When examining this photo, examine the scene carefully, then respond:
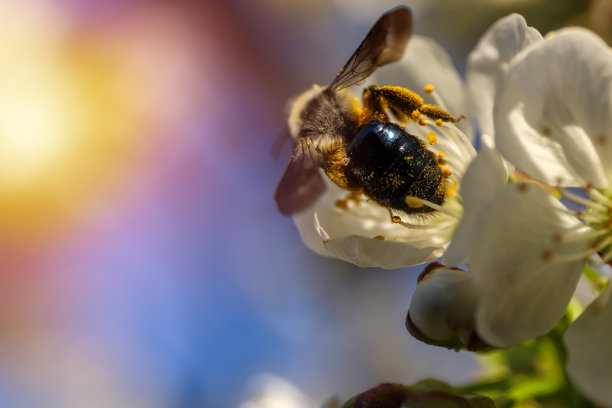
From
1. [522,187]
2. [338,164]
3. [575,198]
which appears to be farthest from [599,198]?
[338,164]

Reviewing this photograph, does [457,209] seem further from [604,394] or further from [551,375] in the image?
A: [551,375]

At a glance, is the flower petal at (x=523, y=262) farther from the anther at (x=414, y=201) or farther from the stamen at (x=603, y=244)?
the anther at (x=414, y=201)

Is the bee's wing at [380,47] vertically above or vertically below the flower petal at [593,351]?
above

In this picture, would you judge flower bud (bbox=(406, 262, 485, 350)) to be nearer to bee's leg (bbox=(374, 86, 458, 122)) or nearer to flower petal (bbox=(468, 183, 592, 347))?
flower petal (bbox=(468, 183, 592, 347))

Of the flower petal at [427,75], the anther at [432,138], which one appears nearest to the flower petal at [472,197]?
the anther at [432,138]

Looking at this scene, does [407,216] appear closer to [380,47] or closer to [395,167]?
[395,167]

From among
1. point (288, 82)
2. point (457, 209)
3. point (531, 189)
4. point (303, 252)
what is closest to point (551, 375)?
point (457, 209)
